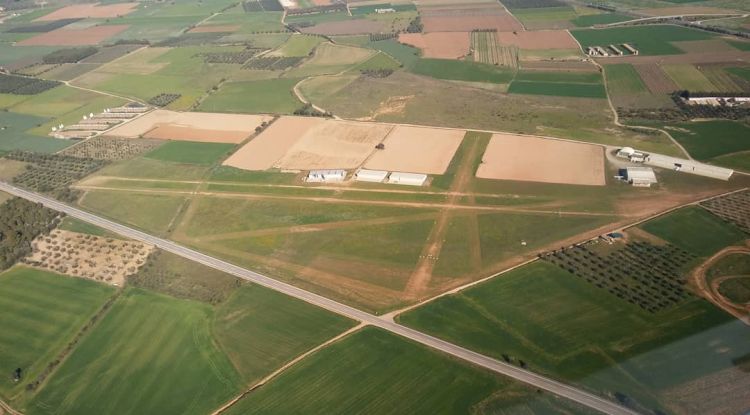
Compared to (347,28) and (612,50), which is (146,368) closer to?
(612,50)

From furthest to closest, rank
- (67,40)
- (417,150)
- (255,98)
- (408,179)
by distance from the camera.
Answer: (67,40), (255,98), (417,150), (408,179)

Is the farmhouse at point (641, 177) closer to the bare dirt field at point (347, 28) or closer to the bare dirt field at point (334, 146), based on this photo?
the bare dirt field at point (334, 146)

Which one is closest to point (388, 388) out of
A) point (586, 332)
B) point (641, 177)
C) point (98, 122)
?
point (586, 332)

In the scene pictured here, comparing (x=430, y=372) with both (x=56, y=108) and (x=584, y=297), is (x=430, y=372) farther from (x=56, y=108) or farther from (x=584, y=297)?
(x=56, y=108)

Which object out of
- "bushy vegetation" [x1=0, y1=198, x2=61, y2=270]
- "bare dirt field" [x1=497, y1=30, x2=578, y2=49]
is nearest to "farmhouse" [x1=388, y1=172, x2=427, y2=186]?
"bushy vegetation" [x1=0, y1=198, x2=61, y2=270]

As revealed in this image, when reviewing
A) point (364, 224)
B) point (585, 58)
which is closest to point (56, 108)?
point (364, 224)

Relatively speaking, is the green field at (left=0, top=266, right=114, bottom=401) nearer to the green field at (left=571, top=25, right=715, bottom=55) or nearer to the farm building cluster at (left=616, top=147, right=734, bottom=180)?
the farm building cluster at (left=616, top=147, right=734, bottom=180)
